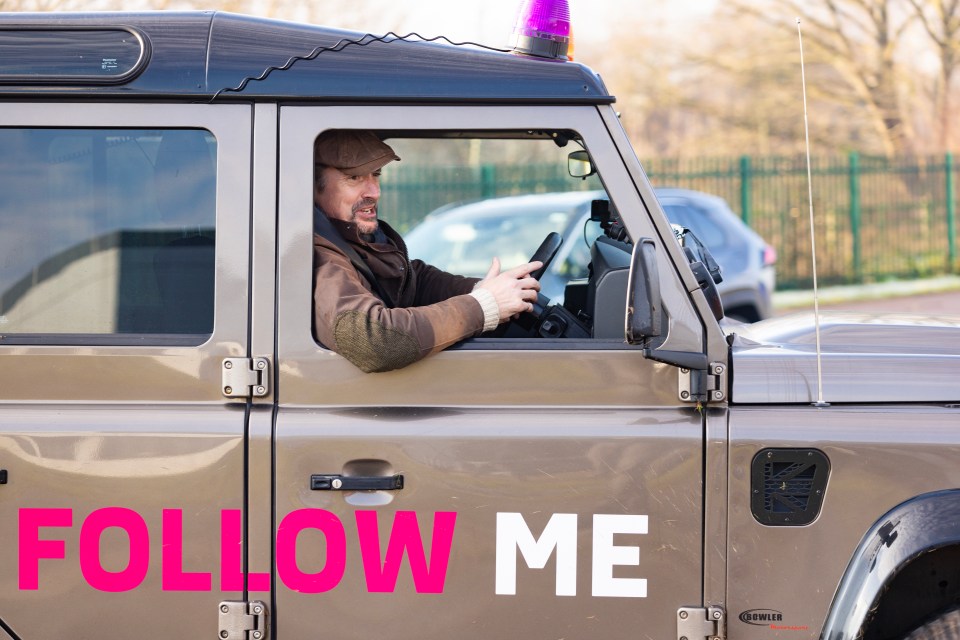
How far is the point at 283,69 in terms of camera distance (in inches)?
101

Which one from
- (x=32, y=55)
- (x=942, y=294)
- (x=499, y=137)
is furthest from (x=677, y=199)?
(x=942, y=294)

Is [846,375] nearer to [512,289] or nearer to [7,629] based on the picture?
[512,289]

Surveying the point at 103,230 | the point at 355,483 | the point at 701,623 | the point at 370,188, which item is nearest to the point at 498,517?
the point at 355,483

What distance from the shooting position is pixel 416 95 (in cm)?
254

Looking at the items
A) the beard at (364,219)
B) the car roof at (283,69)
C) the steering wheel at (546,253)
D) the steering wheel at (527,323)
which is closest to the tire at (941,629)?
the steering wheel at (527,323)

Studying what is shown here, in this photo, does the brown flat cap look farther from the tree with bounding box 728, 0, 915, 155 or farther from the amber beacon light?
the tree with bounding box 728, 0, 915, 155

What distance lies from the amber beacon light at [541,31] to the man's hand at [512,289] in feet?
1.83

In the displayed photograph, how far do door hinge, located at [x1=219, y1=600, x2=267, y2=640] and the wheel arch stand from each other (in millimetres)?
1335

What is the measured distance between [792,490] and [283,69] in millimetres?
1600

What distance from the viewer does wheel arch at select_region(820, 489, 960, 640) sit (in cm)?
238

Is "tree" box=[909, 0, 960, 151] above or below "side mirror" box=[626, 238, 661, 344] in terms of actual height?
above

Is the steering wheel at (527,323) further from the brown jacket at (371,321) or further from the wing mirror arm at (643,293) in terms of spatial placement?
the wing mirror arm at (643,293)

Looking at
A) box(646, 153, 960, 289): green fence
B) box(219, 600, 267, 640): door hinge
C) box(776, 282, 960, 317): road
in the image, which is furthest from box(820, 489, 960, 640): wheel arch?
box(646, 153, 960, 289): green fence

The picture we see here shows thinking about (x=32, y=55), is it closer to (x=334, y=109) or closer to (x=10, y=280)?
(x=10, y=280)
